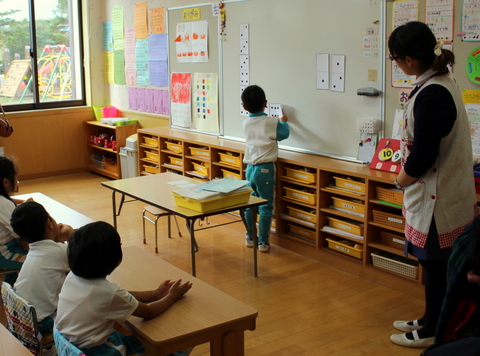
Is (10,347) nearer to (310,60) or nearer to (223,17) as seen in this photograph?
(310,60)

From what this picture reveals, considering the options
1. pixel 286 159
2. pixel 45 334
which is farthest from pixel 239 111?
pixel 45 334

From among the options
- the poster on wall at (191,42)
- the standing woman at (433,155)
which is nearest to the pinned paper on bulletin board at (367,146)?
the standing woman at (433,155)

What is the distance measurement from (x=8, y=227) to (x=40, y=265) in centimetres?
71

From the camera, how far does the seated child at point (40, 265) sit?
7.93ft

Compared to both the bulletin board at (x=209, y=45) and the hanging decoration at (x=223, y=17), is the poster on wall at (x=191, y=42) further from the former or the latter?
the hanging decoration at (x=223, y=17)

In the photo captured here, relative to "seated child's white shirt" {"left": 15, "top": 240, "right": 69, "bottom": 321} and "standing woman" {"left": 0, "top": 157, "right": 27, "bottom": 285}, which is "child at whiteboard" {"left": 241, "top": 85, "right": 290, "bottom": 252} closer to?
"standing woman" {"left": 0, "top": 157, "right": 27, "bottom": 285}

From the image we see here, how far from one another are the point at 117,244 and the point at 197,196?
4.72ft

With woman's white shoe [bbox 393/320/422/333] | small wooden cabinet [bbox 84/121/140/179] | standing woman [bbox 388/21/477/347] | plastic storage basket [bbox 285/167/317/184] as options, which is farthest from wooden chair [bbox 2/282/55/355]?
small wooden cabinet [bbox 84/121/140/179]

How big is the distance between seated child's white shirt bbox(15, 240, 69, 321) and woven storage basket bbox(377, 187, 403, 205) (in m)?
2.09

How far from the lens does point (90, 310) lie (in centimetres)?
195

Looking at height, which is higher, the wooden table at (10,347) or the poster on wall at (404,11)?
the poster on wall at (404,11)

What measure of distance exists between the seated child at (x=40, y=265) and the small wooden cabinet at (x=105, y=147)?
4345 millimetres

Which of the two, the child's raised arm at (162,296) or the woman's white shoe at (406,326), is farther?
the woman's white shoe at (406,326)

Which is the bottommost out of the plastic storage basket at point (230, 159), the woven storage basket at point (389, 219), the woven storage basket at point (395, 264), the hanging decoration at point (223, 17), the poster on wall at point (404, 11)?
the woven storage basket at point (395, 264)
